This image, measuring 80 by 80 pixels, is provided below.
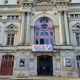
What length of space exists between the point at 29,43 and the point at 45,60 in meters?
3.86

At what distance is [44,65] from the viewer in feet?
99.2

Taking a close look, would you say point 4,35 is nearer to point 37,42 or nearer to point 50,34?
point 37,42

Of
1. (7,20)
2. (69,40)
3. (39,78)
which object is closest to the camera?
(39,78)

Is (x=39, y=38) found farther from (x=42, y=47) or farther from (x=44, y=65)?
(x=44, y=65)

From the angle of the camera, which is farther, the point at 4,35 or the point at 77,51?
the point at 4,35

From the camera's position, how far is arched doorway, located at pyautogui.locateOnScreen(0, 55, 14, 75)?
94.7 feet

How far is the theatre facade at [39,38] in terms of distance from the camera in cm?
2791

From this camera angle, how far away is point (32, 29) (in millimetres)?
32125

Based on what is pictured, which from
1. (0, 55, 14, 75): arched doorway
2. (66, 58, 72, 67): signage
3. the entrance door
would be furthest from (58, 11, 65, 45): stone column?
(0, 55, 14, 75): arched doorway

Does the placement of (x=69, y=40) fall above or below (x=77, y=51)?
above

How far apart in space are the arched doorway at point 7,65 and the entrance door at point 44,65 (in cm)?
430

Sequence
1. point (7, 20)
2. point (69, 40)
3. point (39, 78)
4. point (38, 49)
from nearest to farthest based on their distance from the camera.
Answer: point (39, 78), point (38, 49), point (69, 40), point (7, 20)

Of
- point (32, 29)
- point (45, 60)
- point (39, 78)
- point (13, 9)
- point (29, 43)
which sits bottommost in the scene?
point (39, 78)

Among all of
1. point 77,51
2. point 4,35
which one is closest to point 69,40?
point 77,51
